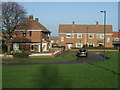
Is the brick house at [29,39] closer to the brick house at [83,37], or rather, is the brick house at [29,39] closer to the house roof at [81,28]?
the brick house at [83,37]

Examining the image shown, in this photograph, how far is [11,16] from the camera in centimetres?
3834

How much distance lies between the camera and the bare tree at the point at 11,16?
37844 millimetres

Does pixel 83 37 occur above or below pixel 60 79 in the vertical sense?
above

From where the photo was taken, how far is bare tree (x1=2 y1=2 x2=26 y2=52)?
37844mm

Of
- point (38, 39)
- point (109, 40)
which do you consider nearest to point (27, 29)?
point (38, 39)

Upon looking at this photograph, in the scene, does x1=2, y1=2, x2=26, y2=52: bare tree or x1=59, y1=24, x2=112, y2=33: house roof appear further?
x1=59, y1=24, x2=112, y2=33: house roof

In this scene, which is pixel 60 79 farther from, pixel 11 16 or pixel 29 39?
pixel 29 39

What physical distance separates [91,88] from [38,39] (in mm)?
36508

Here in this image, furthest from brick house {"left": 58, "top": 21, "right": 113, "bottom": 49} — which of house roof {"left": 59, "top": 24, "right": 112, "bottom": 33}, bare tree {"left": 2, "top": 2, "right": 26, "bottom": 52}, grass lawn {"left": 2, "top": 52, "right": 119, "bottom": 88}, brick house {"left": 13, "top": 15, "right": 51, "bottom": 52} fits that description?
grass lawn {"left": 2, "top": 52, "right": 119, "bottom": 88}

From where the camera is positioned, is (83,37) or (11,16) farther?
(83,37)

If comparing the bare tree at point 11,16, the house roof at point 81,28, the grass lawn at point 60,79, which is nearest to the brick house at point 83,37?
the house roof at point 81,28

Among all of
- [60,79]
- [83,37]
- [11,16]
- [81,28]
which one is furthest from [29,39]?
[60,79]

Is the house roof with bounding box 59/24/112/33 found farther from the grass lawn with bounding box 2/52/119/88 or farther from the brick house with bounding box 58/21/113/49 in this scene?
A: the grass lawn with bounding box 2/52/119/88

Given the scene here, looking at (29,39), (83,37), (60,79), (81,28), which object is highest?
(81,28)
